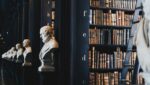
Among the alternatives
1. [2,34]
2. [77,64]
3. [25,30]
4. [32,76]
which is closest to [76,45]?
[77,64]

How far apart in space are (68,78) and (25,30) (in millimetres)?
3138

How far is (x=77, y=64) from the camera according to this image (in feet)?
13.0

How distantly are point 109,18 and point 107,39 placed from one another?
11.0 inches

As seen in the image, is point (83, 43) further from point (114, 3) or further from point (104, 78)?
point (114, 3)

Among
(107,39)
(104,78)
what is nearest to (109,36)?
(107,39)

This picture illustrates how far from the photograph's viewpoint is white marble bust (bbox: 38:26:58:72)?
3813mm

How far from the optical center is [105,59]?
461 cm

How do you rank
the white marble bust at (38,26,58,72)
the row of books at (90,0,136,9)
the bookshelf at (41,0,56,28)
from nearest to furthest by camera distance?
the white marble bust at (38,26,58,72) → the bookshelf at (41,0,56,28) → the row of books at (90,0,136,9)

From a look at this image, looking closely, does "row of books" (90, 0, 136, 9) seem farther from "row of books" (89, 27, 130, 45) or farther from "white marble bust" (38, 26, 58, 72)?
"white marble bust" (38, 26, 58, 72)

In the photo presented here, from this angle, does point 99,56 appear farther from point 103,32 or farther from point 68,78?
point 68,78

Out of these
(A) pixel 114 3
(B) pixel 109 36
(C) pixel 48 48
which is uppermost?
(A) pixel 114 3

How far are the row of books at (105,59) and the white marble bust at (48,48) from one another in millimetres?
681

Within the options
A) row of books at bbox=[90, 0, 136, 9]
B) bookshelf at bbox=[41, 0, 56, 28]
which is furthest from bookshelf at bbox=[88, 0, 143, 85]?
bookshelf at bbox=[41, 0, 56, 28]

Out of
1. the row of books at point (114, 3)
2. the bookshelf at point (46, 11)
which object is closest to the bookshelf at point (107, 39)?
the row of books at point (114, 3)
